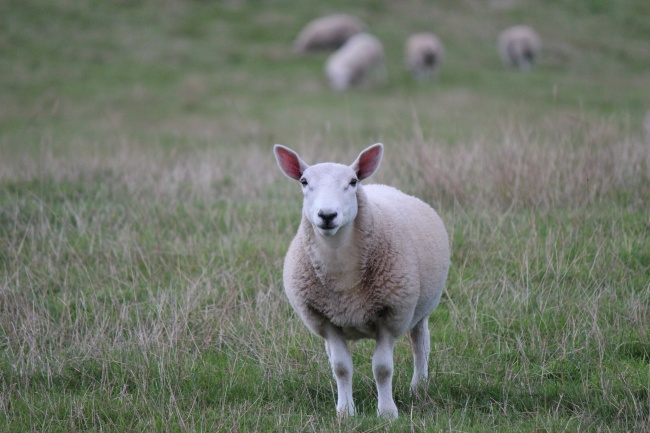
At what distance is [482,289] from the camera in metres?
5.15

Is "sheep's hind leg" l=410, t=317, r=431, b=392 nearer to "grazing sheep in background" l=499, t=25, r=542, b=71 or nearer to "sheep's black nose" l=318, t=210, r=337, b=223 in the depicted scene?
"sheep's black nose" l=318, t=210, r=337, b=223

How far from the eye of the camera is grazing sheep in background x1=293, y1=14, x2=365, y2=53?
22641mm

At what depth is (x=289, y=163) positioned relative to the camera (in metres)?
4.11

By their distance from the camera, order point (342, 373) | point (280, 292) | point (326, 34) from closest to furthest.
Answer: point (342, 373) → point (280, 292) → point (326, 34)

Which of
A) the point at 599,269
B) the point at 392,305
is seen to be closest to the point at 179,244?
the point at 392,305

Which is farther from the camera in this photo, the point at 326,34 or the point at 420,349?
the point at 326,34

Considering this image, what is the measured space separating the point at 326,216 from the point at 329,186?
0.23m

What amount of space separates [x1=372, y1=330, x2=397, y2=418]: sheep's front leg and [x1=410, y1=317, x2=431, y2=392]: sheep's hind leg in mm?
366

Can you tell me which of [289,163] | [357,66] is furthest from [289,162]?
[357,66]

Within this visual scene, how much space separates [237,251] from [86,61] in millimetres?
15523

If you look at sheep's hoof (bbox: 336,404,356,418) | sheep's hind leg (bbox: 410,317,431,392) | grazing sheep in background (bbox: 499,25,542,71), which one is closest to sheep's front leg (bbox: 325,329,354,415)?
sheep's hoof (bbox: 336,404,356,418)

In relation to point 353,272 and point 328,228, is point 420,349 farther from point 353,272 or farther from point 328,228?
point 328,228

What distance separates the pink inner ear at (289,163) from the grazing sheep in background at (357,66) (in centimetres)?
1491

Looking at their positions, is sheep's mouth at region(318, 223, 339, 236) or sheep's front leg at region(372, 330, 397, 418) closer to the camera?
sheep's mouth at region(318, 223, 339, 236)
